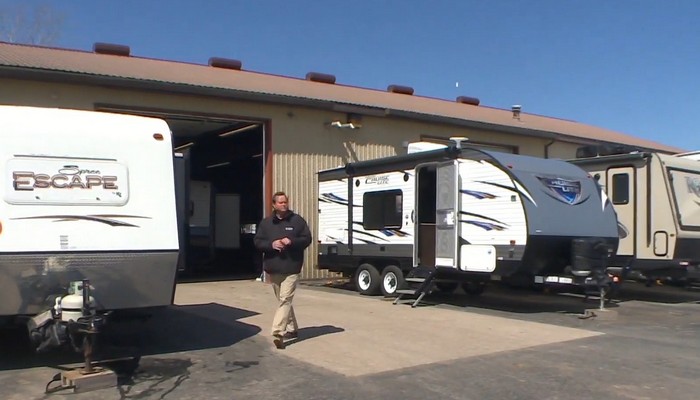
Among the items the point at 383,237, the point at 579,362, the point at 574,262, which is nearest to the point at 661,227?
the point at 574,262

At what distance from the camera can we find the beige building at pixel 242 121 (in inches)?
609

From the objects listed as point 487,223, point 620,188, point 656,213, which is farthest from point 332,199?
point 656,213

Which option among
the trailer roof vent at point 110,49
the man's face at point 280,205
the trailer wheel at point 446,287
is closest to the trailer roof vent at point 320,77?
the trailer roof vent at point 110,49

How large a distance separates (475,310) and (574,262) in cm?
193

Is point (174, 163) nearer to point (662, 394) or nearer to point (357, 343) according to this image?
point (357, 343)

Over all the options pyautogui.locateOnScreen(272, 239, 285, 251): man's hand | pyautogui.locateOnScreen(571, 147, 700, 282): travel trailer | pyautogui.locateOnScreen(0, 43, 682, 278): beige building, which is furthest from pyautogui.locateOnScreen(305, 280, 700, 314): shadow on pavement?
pyautogui.locateOnScreen(272, 239, 285, 251): man's hand

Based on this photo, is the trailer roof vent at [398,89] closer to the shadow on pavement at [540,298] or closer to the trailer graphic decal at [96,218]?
the shadow on pavement at [540,298]

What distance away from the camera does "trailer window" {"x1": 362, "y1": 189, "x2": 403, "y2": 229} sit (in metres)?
14.0

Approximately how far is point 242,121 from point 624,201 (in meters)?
9.22

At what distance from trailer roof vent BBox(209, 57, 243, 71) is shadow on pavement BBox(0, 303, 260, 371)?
1343cm

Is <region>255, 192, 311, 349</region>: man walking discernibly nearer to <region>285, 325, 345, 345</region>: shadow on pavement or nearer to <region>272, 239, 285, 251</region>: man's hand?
<region>272, 239, 285, 251</region>: man's hand

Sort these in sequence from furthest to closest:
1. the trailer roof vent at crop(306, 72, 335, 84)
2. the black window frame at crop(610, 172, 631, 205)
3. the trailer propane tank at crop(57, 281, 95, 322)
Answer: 1. the trailer roof vent at crop(306, 72, 335, 84)
2. the black window frame at crop(610, 172, 631, 205)
3. the trailer propane tank at crop(57, 281, 95, 322)

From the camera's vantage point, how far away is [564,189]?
1218 centimetres

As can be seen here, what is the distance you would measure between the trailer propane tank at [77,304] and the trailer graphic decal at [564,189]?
7803 mm
